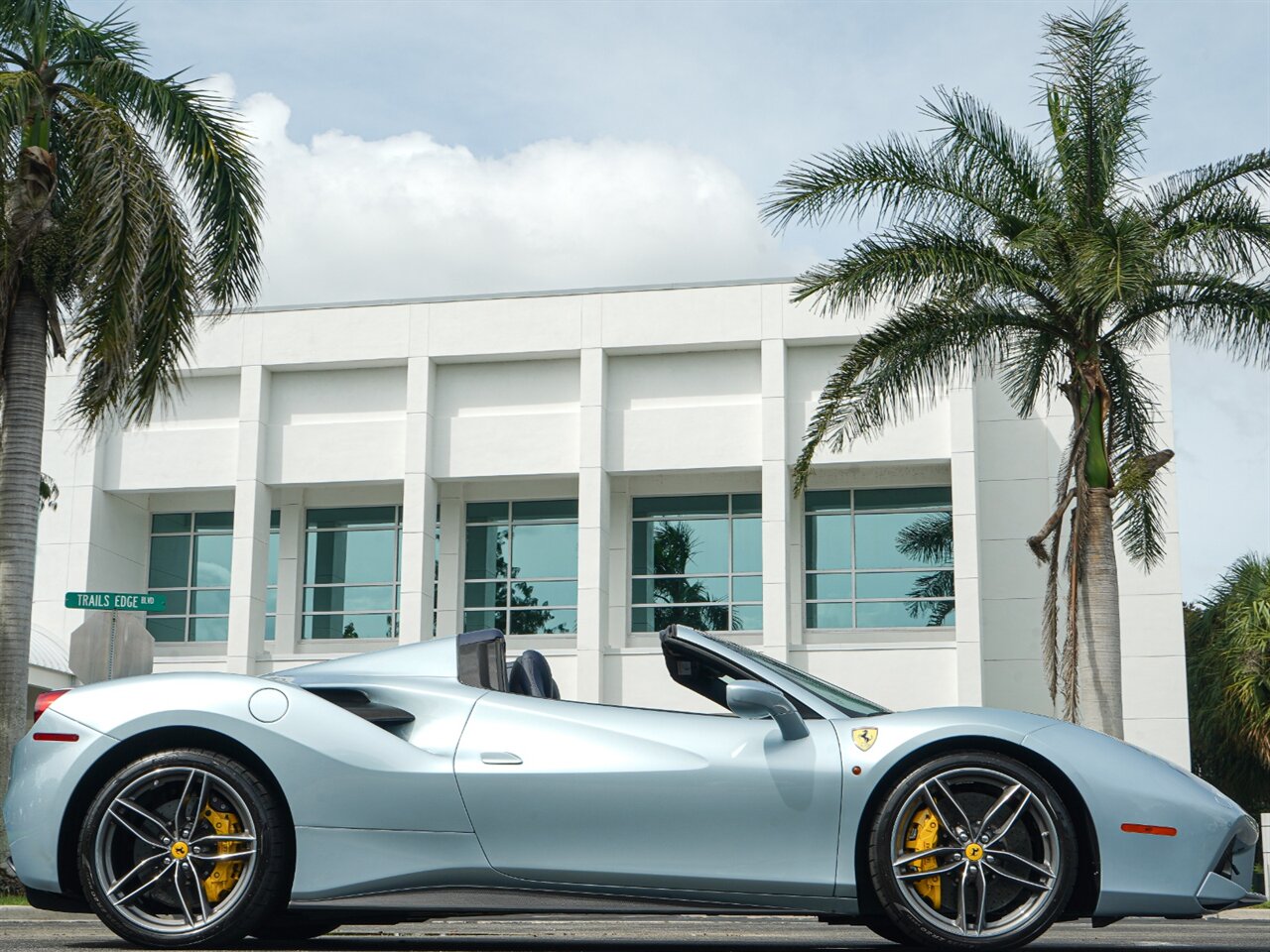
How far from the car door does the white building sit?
2152 cm

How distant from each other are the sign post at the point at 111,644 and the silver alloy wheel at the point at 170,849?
24.7 feet

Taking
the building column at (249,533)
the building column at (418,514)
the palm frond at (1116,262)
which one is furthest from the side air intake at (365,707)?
the building column at (249,533)

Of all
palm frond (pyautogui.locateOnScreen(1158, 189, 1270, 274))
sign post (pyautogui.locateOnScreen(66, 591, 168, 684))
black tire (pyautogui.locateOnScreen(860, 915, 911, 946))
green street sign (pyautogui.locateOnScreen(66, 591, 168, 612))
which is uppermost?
palm frond (pyautogui.locateOnScreen(1158, 189, 1270, 274))

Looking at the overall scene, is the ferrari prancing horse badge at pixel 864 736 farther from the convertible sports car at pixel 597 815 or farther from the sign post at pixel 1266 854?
the sign post at pixel 1266 854

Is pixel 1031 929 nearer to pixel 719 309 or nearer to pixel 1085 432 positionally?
pixel 1085 432

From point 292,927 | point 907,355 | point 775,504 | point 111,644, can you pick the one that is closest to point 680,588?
point 775,504

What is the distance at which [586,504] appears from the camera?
89.7ft

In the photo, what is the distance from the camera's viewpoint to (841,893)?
4777 mm

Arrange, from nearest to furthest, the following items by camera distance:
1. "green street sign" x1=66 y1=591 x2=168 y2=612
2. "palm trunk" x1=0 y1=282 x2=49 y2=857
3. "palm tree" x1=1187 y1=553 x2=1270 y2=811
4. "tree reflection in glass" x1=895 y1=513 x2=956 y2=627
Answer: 1. "green street sign" x1=66 y1=591 x2=168 y2=612
2. "palm trunk" x1=0 y1=282 x2=49 y2=857
3. "palm tree" x1=1187 y1=553 x2=1270 y2=811
4. "tree reflection in glass" x1=895 y1=513 x2=956 y2=627

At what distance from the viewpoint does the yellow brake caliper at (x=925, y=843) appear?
15.6 ft

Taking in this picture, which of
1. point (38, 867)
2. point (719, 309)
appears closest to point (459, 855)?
point (38, 867)

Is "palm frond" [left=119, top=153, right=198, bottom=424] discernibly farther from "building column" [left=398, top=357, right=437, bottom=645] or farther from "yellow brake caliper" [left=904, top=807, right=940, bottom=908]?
"building column" [left=398, top=357, right=437, bottom=645]

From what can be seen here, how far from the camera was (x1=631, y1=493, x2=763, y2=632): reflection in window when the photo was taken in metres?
27.9

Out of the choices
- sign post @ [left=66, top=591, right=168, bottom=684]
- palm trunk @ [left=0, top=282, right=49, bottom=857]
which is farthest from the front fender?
palm trunk @ [left=0, top=282, right=49, bottom=857]
